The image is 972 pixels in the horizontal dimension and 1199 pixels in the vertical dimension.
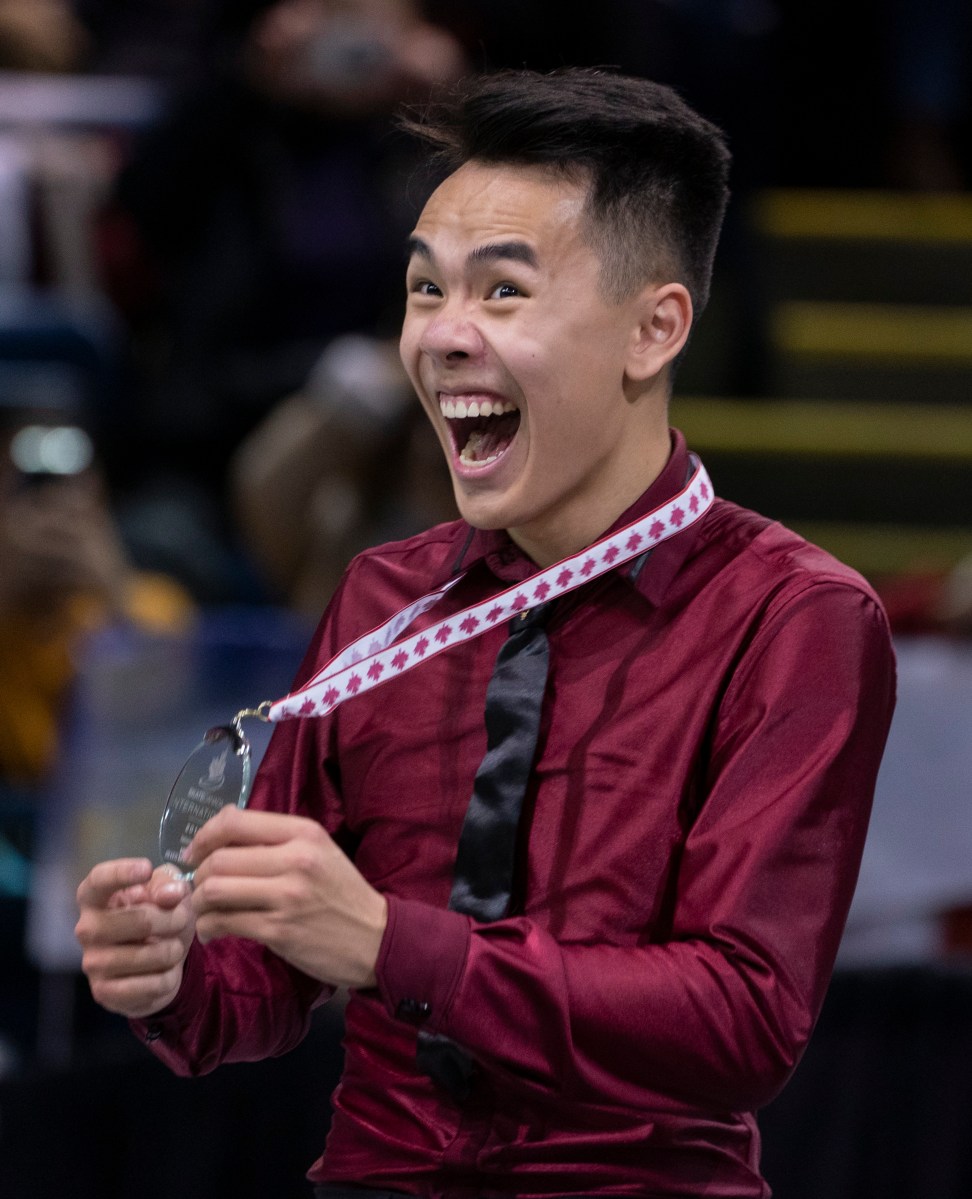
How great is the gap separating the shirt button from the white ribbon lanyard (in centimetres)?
27

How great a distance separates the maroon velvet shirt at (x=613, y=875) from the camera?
4.57 ft

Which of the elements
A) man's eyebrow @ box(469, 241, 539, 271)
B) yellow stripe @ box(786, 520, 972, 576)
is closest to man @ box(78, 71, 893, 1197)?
man's eyebrow @ box(469, 241, 539, 271)

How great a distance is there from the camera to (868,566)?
4949 millimetres

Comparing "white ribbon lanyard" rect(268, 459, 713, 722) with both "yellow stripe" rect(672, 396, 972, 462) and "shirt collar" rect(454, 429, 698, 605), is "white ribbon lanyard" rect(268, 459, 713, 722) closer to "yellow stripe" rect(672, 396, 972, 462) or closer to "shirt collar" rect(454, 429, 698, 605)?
"shirt collar" rect(454, 429, 698, 605)

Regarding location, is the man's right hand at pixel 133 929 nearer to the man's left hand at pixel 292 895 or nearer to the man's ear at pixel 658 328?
the man's left hand at pixel 292 895

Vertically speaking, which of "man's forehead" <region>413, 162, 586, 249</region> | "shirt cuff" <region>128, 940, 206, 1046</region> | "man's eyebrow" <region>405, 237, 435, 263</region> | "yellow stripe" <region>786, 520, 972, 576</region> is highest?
"man's forehead" <region>413, 162, 586, 249</region>

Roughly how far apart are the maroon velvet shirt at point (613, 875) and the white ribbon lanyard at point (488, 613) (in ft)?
0.12

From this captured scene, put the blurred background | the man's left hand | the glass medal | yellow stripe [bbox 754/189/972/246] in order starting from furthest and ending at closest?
1. yellow stripe [bbox 754/189/972/246]
2. the blurred background
3. the glass medal
4. the man's left hand

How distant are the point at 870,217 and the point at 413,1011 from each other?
199 inches

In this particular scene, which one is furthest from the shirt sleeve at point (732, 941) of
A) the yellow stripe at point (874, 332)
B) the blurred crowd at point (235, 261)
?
the yellow stripe at point (874, 332)

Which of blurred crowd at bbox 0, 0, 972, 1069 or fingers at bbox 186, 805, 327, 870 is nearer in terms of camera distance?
fingers at bbox 186, 805, 327, 870

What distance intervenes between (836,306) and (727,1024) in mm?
4846

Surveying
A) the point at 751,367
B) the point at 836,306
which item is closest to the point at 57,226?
the point at 751,367

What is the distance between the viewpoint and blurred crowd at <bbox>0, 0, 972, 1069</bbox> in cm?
388
